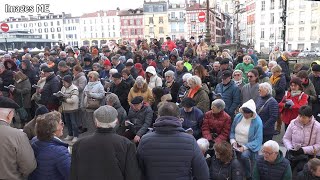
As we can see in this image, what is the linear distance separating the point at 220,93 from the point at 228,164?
2414mm

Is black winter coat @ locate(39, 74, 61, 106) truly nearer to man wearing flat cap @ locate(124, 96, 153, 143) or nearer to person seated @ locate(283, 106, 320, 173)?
man wearing flat cap @ locate(124, 96, 153, 143)

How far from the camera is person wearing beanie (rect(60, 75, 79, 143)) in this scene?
737cm

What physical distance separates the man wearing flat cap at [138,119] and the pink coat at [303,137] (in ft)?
7.29

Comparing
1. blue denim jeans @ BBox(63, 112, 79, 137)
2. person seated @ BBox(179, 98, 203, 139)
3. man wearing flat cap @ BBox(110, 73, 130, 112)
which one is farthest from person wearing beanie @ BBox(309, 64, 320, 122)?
blue denim jeans @ BBox(63, 112, 79, 137)

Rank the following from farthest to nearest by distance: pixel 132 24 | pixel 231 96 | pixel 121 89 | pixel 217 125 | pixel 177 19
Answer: pixel 132 24
pixel 177 19
pixel 121 89
pixel 231 96
pixel 217 125

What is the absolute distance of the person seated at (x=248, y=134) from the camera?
5.06 m

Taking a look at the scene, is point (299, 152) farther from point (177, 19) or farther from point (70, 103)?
point (177, 19)

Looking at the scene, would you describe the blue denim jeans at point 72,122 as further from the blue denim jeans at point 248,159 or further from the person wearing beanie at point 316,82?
the person wearing beanie at point 316,82

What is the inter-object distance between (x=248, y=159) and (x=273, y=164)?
2.34ft

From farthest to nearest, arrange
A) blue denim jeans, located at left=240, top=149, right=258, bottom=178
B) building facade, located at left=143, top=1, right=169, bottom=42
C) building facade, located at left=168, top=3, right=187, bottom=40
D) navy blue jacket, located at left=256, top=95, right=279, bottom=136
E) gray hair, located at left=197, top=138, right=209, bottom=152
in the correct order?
building facade, located at left=143, top=1, right=169, bottom=42 → building facade, located at left=168, top=3, right=187, bottom=40 → navy blue jacket, located at left=256, top=95, right=279, bottom=136 → blue denim jeans, located at left=240, top=149, right=258, bottom=178 → gray hair, located at left=197, top=138, right=209, bottom=152

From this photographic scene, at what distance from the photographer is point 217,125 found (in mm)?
5449

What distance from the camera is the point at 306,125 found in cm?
491

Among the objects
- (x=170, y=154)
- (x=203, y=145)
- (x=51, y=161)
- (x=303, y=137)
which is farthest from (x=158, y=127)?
(x=303, y=137)

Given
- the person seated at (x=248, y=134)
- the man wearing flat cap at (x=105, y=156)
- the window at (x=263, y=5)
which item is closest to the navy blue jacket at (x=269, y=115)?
the person seated at (x=248, y=134)
